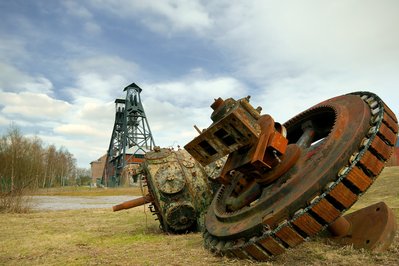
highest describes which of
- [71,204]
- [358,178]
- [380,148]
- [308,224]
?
[380,148]

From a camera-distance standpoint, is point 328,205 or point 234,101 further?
point 234,101

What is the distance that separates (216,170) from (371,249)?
442cm

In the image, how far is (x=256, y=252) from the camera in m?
4.50

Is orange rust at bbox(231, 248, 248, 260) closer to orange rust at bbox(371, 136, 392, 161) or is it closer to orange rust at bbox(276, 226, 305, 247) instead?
orange rust at bbox(276, 226, 305, 247)

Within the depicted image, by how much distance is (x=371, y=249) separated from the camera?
5.02 meters

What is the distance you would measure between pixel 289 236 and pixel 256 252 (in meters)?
0.53

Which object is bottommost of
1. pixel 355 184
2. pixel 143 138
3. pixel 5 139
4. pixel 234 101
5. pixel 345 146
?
pixel 355 184

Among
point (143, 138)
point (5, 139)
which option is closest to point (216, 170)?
point (5, 139)

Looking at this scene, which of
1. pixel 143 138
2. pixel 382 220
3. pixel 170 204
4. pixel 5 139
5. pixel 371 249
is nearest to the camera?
pixel 371 249

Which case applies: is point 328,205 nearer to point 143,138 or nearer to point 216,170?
point 216,170

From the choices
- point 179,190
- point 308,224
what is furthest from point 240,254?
point 179,190

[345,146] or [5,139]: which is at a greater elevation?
[5,139]

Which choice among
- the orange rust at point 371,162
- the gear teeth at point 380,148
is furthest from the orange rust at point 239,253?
the gear teeth at point 380,148

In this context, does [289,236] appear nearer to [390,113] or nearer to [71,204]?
[390,113]
